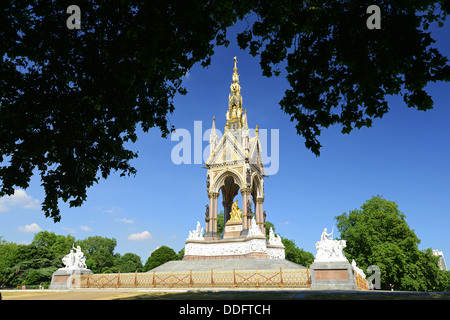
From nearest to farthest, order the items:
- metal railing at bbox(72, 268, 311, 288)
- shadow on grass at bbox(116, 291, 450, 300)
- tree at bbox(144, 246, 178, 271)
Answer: shadow on grass at bbox(116, 291, 450, 300) → metal railing at bbox(72, 268, 311, 288) → tree at bbox(144, 246, 178, 271)

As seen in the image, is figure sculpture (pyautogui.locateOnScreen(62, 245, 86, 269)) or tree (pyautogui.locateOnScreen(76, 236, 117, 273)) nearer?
figure sculpture (pyautogui.locateOnScreen(62, 245, 86, 269))

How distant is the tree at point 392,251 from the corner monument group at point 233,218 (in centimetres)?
1010

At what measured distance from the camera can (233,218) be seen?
3088 cm

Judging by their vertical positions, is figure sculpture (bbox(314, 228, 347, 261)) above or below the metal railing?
above

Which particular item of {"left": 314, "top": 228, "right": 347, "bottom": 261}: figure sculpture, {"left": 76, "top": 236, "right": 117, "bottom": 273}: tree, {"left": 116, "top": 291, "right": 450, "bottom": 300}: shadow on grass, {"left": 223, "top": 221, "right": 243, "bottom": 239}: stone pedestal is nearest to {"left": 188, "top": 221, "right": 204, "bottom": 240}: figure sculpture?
{"left": 223, "top": 221, "right": 243, "bottom": 239}: stone pedestal

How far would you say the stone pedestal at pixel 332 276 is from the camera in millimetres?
13508

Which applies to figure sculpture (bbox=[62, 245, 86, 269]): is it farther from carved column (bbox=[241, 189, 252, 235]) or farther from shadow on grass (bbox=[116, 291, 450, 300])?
carved column (bbox=[241, 189, 252, 235])

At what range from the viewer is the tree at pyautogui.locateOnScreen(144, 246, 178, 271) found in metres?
46.0

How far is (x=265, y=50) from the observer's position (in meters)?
7.54

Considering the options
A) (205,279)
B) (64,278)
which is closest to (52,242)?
(64,278)

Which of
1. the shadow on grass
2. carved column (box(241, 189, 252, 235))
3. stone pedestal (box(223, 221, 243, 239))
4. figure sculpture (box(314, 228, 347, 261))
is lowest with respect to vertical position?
the shadow on grass

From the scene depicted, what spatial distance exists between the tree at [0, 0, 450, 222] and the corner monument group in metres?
15.8

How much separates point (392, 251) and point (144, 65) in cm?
3356

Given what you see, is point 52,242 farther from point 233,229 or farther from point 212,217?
point 233,229
